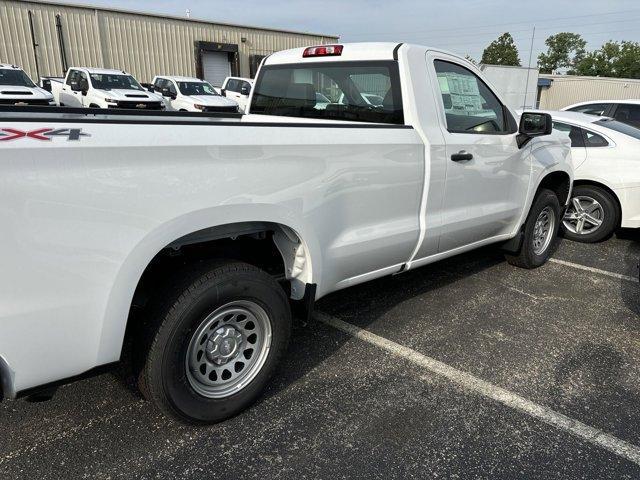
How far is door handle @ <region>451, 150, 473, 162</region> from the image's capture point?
12.0 ft

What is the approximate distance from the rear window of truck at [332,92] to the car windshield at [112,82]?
15.3 metres

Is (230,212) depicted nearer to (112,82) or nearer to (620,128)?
(620,128)

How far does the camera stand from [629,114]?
9.02 meters

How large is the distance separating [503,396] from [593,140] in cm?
456

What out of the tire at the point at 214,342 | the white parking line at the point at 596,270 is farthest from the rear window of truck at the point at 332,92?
the white parking line at the point at 596,270

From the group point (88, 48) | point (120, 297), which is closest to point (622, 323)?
point (120, 297)

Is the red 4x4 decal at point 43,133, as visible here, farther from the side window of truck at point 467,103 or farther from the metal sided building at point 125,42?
the metal sided building at point 125,42

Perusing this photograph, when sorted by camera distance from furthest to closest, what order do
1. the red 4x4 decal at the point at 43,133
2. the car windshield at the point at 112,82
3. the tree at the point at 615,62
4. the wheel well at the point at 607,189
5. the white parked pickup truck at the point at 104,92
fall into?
the tree at the point at 615,62, the car windshield at the point at 112,82, the white parked pickup truck at the point at 104,92, the wheel well at the point at 607,189, the red 4x4 decal at the point at 43,133

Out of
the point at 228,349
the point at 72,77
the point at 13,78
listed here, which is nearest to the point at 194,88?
the point at 72,77

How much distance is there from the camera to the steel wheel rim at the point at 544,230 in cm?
519

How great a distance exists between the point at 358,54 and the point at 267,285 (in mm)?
2044

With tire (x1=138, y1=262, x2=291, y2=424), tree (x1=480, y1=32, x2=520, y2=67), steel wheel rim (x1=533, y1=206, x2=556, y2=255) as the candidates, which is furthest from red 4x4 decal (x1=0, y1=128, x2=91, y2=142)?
tree (x1=480, y1=32, x2=520, y2=67)

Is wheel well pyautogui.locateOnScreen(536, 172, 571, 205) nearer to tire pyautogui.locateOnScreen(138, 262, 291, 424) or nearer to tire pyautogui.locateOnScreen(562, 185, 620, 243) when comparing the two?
tire pyautogui.locateOnScreen(562, 185, 620, 243)

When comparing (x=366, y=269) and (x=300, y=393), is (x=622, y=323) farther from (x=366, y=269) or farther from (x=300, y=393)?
(x=300, y=393)
